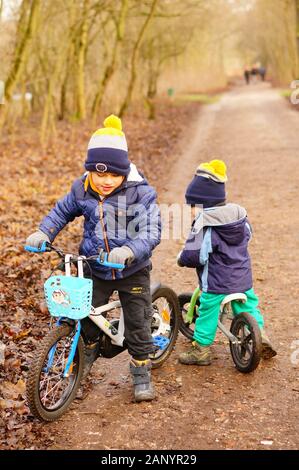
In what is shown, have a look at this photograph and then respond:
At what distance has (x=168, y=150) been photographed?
18.1 metres

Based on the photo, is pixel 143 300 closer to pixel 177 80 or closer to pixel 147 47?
pixel 147 47

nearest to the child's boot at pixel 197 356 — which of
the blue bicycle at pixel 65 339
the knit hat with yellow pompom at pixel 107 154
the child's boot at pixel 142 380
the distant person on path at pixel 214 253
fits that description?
the distant person on path at pixel 214 253

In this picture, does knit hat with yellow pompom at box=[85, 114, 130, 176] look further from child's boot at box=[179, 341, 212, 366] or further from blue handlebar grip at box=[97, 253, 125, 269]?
child's boot at box=[179, 341, 212, 366]

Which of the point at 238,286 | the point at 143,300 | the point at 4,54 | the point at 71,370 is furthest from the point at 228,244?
the point at 4,54

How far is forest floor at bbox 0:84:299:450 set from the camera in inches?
166

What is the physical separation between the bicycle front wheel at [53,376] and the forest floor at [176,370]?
14 cm

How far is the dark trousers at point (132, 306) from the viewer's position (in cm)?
464

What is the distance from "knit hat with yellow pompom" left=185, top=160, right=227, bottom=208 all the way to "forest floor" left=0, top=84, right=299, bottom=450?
147 cm

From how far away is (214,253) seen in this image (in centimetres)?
520

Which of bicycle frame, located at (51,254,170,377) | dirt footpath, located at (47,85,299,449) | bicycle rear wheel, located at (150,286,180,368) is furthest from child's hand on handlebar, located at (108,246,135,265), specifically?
dirt footpath, located at (47,85,299,449)

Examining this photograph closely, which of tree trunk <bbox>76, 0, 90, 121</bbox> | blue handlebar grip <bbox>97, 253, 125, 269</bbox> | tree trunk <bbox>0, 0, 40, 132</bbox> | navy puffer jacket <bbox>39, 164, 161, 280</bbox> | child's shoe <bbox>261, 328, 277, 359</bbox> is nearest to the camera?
blue handlebar grip <bbox>97, 253, 125, 269</bbox>

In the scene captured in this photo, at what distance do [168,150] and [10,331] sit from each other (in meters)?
12.9

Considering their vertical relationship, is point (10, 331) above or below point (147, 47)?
below
